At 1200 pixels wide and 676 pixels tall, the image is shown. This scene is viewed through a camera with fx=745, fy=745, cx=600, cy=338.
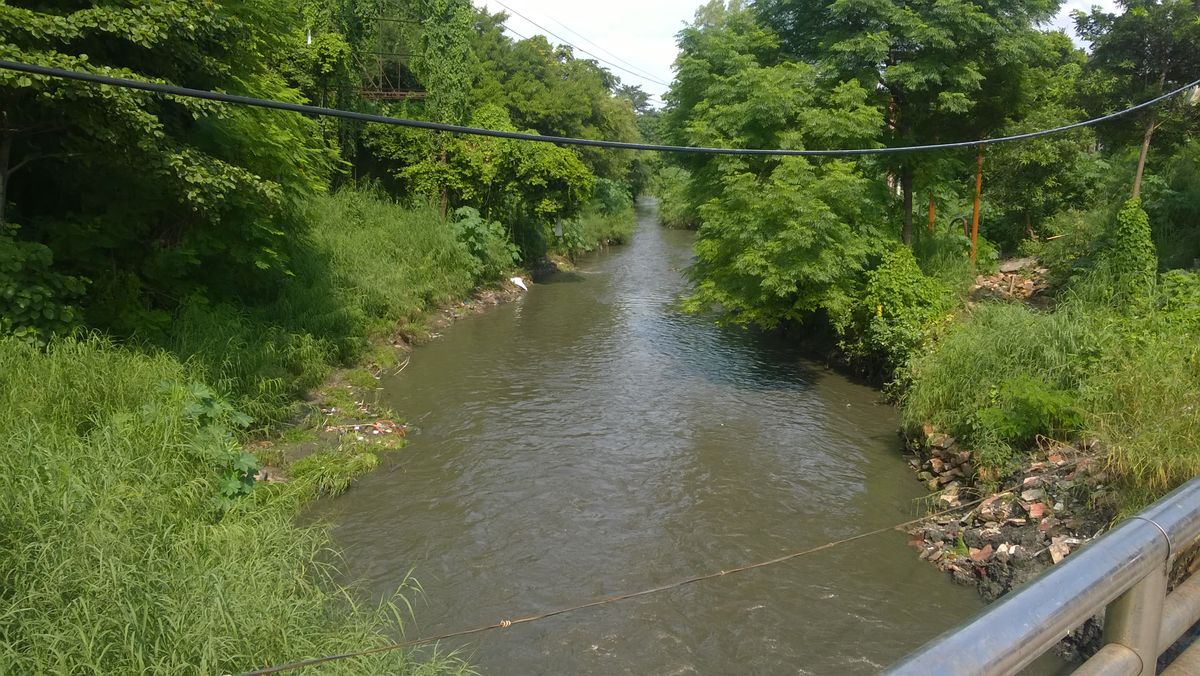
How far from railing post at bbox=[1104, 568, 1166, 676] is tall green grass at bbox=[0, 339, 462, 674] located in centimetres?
394

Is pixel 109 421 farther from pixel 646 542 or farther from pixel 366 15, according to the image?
pixel 366 15

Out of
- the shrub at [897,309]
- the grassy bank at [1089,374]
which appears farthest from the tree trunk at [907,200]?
the grassy bank at [1089,374]

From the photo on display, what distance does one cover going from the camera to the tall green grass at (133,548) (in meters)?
3.95

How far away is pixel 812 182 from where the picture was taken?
1224cm

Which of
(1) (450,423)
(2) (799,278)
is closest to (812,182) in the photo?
(2) (799,278)

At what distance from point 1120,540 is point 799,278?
10987 millimetres

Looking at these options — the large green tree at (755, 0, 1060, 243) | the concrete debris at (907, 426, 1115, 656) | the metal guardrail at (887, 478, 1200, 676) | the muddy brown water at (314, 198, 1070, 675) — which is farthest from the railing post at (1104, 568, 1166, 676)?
the large green tree at (755, 0, 1060, 243)

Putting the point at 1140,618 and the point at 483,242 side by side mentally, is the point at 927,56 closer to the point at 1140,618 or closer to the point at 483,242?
the point at 483,242

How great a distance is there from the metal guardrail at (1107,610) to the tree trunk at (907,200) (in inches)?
563

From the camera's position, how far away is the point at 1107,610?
1.61 m

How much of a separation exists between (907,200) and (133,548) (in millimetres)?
14399

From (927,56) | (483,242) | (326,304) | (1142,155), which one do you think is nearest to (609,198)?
(483,242)

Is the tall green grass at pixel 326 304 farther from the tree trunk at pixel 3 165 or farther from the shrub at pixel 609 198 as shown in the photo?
the shrub at pixel 609 198

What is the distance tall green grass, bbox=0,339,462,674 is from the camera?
3947mm
